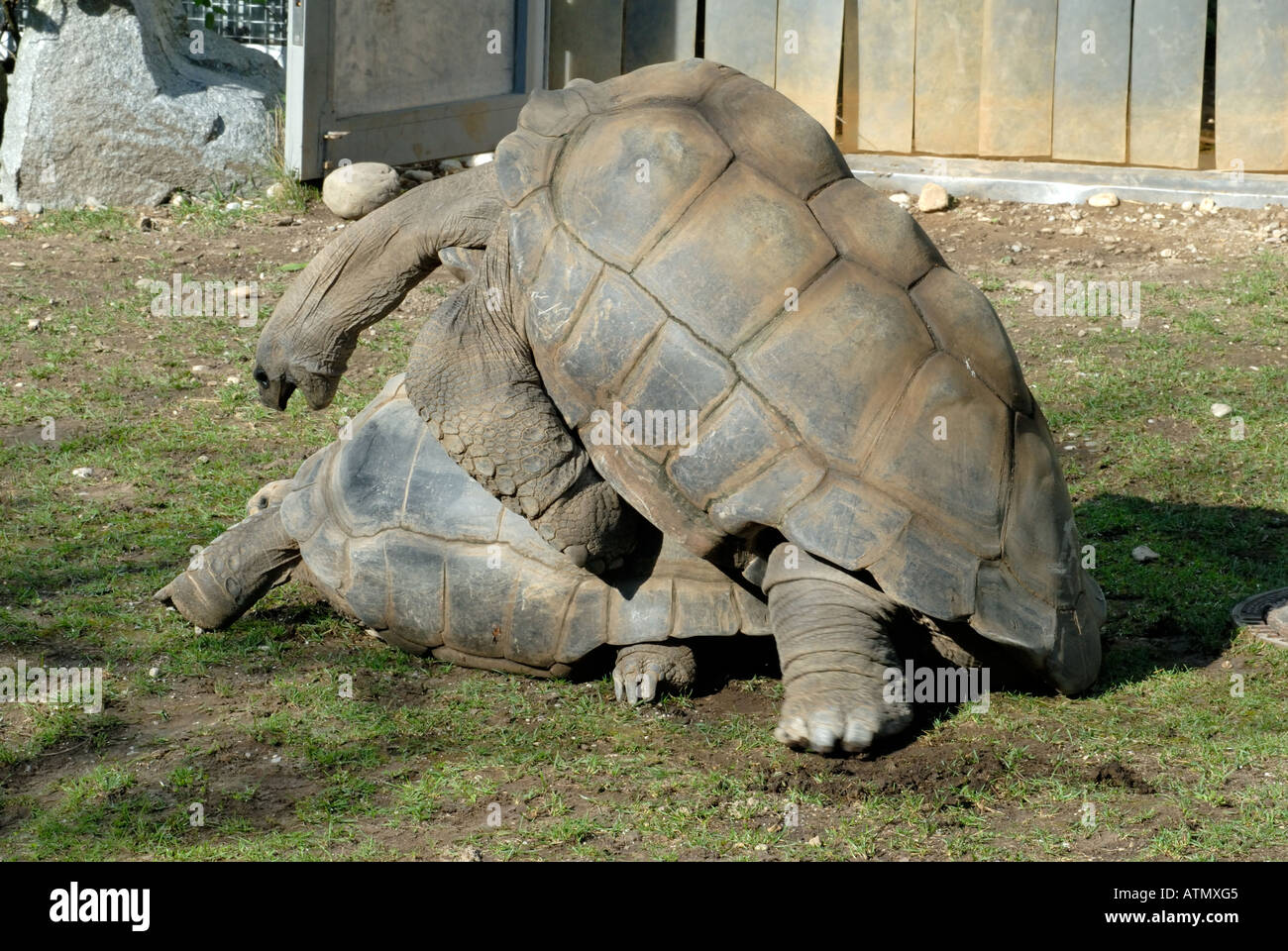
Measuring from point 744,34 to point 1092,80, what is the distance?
252 cm

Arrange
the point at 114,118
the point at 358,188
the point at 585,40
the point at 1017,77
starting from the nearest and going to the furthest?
the point at 358,188, the point at 114,118, the point at 1017,77, the point at 585,40

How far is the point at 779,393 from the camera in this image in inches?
165

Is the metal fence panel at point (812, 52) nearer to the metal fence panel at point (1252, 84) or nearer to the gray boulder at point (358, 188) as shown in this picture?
the metal fence panel at point (1252, 84)

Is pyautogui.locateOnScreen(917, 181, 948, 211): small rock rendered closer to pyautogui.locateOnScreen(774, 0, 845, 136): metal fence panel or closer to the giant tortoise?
pyautogui.locateOnScreen(774, 0, 845, 136): metal fence panel

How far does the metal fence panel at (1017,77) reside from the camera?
1012 cm

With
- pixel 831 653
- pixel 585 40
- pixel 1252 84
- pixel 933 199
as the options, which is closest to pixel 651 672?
pixel 831 653

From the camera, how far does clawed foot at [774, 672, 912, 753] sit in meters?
4.16

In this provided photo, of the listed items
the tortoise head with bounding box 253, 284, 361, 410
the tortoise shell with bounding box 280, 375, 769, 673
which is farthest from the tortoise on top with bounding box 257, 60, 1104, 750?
the tortoise head with bounding box 253, 284, 361, 410

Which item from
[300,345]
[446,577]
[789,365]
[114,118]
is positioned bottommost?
[446,577]

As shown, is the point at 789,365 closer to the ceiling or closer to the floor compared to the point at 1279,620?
closer to the ceiling

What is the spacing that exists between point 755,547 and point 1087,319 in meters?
4.72

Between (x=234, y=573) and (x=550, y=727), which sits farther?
(x=234, y=573)

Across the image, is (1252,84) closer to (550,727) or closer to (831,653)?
(831,653)

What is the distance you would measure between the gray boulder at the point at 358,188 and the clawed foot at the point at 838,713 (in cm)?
630
